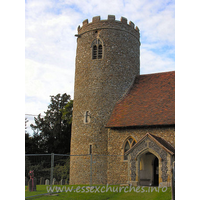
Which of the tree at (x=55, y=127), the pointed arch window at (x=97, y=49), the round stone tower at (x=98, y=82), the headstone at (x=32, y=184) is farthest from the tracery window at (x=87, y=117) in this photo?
the tree at (x=55, y=127)

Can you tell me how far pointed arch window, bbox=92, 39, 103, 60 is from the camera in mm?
19906

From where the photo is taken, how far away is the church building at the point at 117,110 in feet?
51.1

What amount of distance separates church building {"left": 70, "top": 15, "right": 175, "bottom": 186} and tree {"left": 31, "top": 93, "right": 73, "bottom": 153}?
14.8 m

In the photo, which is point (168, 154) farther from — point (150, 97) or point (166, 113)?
point (150, 97)

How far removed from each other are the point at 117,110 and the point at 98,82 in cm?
270

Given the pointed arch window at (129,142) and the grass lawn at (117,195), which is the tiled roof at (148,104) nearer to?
the pointed arch window at (129,142)

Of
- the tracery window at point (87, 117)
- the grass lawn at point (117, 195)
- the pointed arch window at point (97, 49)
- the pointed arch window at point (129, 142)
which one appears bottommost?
the grass lawn at point (117, 195)

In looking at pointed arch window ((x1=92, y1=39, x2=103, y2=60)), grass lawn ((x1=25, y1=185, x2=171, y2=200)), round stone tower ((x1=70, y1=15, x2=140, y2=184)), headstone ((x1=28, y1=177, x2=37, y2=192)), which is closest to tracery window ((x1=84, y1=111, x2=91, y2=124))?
round stone tower ((x1=70, y1=15, x2=140, y2=184))

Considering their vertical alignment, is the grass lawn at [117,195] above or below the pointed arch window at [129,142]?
below

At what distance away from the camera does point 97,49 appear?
65.5ft

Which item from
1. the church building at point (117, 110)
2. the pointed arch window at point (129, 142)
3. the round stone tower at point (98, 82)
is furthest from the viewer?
the round stone tower at point (98, 82)

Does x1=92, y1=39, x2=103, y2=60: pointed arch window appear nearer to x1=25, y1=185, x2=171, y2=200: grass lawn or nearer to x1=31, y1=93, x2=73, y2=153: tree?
x1=25, y1=185, x2=171, y2=200: grass lawn

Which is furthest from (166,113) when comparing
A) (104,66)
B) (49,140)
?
(49,140)

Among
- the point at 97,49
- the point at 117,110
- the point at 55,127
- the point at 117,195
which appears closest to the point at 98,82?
the point at 117,110
